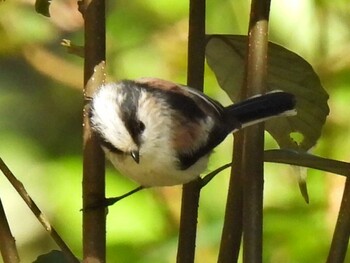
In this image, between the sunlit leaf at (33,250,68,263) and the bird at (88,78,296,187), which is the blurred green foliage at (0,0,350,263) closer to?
the bird at (88,78,296,187)

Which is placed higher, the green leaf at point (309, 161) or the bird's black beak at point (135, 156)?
the green leaf at point (309, 161)

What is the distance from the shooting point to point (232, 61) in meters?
0.73

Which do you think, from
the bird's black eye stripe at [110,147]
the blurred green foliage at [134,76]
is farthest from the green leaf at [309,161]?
A: the blurred green foliage at [134,76]

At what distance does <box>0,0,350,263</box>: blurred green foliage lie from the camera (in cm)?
127

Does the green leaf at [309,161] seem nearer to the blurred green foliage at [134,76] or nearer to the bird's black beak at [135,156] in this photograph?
the bird's black beak at [135,156]

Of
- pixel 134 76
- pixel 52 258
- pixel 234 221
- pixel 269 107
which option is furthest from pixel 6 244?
pixel 134 76

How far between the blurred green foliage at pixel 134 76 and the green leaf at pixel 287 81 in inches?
20.1

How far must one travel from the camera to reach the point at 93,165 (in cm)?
56

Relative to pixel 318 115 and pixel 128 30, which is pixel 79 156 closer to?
pixel 128 30

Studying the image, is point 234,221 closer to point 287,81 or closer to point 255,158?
point 255,158

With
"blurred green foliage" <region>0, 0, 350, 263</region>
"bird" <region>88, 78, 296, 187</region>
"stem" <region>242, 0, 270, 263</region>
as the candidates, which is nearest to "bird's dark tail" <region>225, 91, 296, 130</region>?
"bird" <region>88, 78, 296, 187</region>

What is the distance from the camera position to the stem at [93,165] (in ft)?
1.80

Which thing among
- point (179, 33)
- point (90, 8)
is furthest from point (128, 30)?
point (90, 8)

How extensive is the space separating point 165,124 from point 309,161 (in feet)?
0.71
